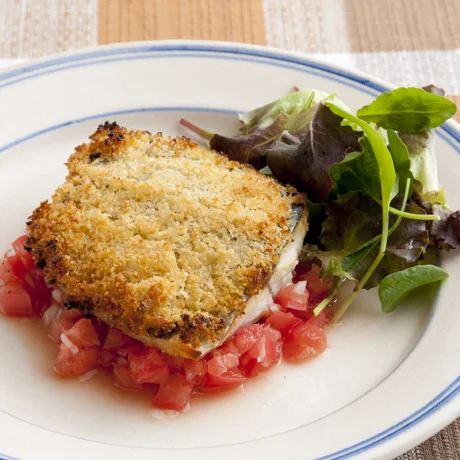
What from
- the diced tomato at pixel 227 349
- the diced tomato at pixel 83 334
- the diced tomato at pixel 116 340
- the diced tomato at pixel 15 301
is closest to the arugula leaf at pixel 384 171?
the diced tomato at pixel 227 349

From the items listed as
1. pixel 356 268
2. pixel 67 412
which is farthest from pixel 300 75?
pixel 67 412

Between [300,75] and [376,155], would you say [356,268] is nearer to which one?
[376,155]

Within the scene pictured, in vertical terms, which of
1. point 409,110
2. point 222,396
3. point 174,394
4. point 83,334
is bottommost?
point 222,396

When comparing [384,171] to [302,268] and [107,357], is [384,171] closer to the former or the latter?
[302,268]

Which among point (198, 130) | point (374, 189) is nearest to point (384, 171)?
point (374, 189)

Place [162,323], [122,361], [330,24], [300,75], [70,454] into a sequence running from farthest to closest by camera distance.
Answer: [330,24]
[300,75]
[122,361]
[162,323]
[70,454]

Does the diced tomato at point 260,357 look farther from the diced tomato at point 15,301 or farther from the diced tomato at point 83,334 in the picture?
the diced tomato at point 15,301

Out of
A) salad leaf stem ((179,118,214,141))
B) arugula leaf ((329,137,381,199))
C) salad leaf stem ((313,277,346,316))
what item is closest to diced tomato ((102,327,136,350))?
salad leaf stem ((313,277,346,316))
